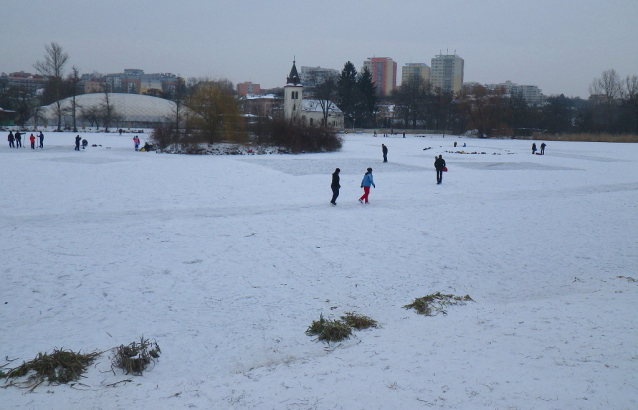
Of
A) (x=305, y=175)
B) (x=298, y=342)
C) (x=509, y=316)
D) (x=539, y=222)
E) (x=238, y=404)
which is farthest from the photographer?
(x=305, y=175)

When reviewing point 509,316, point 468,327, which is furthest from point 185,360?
point 509,316

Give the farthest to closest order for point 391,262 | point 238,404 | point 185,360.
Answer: point 391,262 → point 185,360 → point 238,404

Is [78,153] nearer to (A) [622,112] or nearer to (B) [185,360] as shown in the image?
(B) [185,360]

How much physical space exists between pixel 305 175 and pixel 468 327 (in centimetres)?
1630

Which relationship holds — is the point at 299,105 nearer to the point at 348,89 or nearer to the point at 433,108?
the point at 348,89

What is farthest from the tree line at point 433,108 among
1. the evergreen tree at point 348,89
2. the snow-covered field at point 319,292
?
the snow-covered field at point 319,292

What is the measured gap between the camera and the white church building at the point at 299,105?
74.6 meters

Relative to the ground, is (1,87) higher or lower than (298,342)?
higher

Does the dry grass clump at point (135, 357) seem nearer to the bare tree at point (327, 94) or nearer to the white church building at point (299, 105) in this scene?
the white church building at point (299, 105)

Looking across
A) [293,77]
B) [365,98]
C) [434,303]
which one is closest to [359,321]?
[434,303]

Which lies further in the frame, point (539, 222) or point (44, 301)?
point (539, 222)

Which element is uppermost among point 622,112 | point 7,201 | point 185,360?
point 622,112

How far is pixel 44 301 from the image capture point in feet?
27.4

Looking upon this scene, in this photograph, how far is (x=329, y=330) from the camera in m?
7.49
